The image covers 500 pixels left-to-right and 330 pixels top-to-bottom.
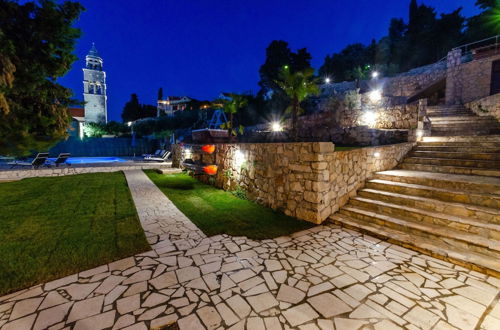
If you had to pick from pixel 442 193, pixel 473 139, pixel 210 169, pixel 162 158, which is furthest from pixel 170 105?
pixel 442 193

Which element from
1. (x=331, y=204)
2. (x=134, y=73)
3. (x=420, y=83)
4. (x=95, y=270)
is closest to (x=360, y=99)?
(x=420, y=83)

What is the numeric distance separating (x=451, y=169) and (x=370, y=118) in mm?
9660

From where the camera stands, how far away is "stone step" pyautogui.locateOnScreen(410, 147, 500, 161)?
6.17 m

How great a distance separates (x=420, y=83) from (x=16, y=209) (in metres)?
29.3

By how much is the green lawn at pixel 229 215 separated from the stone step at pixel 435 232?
1.33 meters

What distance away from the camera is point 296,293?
2828mm

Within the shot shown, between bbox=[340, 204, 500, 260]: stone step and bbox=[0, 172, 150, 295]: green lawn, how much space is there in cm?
480

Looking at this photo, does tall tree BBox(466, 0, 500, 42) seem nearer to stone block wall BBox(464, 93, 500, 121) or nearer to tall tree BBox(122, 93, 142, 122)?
stone block wall BBox(464, 93, 500, 121)

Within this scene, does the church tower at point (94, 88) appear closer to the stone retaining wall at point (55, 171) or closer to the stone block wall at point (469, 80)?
the stone retaining wall at point (55, 171)

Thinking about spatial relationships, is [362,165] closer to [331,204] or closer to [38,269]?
[331,204]

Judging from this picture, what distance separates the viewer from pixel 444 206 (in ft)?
14.8

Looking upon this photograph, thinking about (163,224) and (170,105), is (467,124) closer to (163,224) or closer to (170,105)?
(163,224)

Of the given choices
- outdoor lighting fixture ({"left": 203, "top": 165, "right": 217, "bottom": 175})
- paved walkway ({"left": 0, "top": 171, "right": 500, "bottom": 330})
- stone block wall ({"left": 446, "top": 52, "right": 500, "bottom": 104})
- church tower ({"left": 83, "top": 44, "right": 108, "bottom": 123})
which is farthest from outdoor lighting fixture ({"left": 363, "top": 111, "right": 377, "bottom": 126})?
church tower ({"left": 83, "top": 44, "right": 108, "bottom": 123})

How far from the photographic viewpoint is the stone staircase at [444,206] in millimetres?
3705
